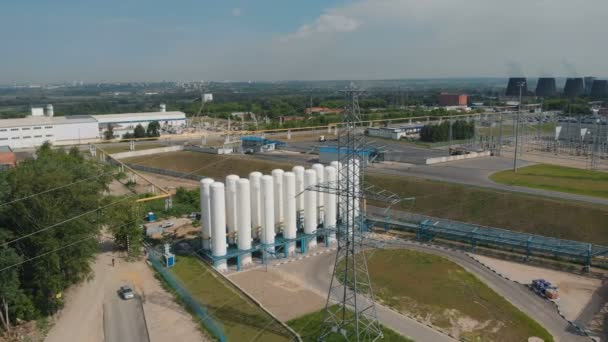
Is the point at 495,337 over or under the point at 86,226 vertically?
under

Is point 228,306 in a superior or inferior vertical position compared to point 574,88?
inferior

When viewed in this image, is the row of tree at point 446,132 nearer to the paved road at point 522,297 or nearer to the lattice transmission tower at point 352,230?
the paved road at point 522,297

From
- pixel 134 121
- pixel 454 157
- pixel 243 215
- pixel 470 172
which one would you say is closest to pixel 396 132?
pixel 454 157

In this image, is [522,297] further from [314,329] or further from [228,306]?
[228,306]

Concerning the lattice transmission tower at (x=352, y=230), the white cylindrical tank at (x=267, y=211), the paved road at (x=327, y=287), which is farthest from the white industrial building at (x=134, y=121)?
the lattice transmission tower at (x=352, y=230)

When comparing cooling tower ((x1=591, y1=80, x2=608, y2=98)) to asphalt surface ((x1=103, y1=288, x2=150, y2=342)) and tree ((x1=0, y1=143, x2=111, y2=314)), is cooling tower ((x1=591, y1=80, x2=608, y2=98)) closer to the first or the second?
asphalt surface ((x1=103, y1=288, x2=150, y2=342))

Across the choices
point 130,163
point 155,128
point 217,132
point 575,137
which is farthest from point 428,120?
point 130,163

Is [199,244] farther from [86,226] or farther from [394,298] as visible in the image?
[394,298]
